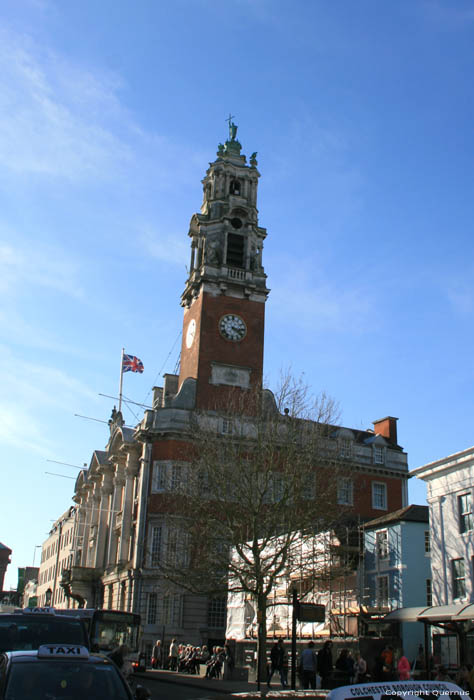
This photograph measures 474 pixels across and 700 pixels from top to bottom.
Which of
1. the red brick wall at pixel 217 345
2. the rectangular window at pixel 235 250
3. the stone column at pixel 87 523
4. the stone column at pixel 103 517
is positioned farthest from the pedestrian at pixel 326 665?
the stone column at pixel 87 523

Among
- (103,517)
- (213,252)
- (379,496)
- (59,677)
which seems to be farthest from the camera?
(103,517)

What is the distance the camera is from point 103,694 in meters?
8.53

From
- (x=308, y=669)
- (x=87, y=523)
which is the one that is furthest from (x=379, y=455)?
(x=308, y=669)

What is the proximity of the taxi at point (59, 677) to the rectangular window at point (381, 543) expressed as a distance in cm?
3034

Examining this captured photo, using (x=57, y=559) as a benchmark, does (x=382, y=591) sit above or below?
below

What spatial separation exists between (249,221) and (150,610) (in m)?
32.7

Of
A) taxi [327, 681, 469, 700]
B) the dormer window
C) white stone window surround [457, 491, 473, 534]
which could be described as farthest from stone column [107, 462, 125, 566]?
taxi [327, 681, 469, 700]

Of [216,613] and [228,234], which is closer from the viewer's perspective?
[216,613]

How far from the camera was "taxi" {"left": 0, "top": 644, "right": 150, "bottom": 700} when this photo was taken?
326 inches

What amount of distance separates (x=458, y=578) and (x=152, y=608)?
27.9 meters

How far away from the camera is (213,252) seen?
62.2 m

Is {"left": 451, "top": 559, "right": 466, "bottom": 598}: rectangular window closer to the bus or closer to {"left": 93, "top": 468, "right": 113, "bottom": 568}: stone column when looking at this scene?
the bus

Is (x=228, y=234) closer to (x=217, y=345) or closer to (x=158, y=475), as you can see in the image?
(x=217, y=345)

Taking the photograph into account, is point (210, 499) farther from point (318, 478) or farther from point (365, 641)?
point (365, 641)
